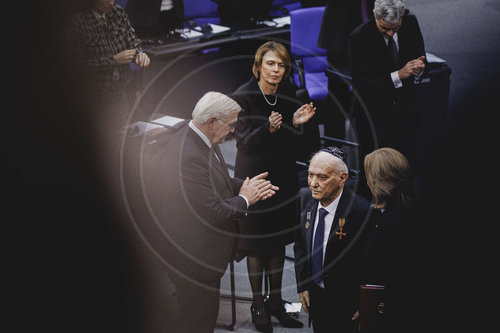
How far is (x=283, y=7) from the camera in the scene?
6895 millimetres

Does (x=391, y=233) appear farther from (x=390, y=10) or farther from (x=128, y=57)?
(x=128, y=57)

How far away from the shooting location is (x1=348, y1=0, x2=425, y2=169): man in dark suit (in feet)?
11.1

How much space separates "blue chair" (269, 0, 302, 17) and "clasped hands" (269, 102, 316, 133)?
4.00 m

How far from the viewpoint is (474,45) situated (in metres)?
7.08

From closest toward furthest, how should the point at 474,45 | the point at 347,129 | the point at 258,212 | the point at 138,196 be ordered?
the point at 258,212 → the point at 138,196 → the point at 347,129 → the point at 474,45

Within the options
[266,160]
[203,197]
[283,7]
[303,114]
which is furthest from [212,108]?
[283,7]

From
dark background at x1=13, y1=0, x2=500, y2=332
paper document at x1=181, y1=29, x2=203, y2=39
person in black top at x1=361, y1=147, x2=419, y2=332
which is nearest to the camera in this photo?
dark background at x1=13, y1=0, x2=500, y2=332

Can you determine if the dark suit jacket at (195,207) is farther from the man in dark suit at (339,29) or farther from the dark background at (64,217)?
the man in dark suit at (339,29)

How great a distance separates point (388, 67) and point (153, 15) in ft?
9.22

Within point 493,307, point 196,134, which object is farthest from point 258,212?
point 493,307

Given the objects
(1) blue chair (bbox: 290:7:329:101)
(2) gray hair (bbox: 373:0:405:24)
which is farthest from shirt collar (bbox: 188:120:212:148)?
(1) blue chair (bbox: 290:7:329:101)

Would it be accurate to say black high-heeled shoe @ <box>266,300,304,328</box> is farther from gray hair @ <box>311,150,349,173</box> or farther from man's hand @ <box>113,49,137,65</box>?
man's hand @ <box>113,49,137,65</box>

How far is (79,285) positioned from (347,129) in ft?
11.2

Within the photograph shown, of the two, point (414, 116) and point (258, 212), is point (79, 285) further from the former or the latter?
point (414, 116)
